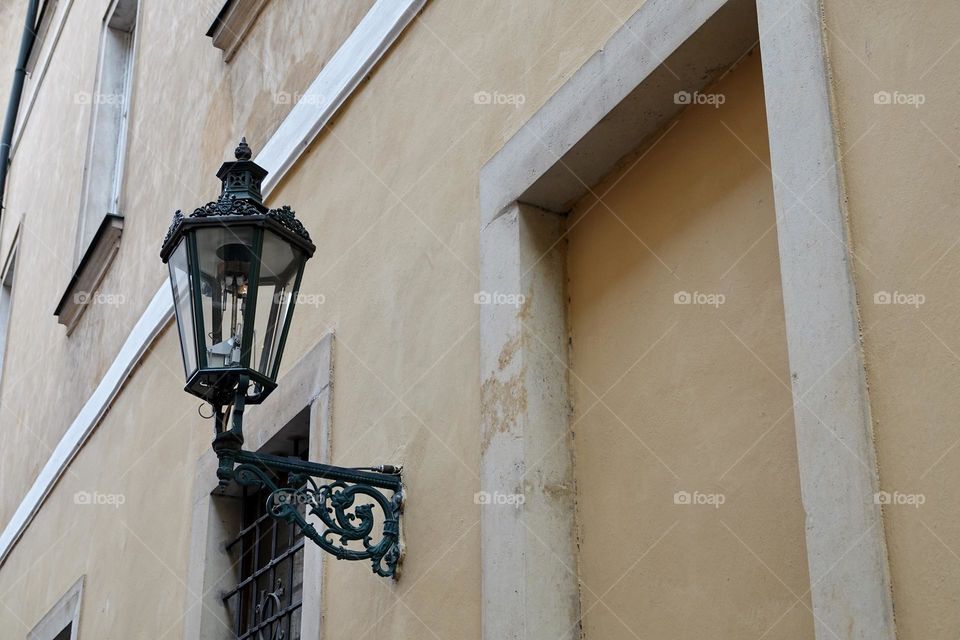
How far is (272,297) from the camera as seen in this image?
4.02 metres

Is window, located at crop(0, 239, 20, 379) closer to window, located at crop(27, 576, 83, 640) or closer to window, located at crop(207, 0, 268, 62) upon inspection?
window, located at crop(27, 576, 83, 640)

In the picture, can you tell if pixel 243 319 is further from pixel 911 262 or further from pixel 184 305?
pixel 911 262

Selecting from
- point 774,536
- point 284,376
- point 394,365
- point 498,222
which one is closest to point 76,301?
point 284,376

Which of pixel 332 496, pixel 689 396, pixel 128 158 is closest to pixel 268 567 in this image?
pixel 332 496

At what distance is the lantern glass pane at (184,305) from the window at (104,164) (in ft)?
15.0

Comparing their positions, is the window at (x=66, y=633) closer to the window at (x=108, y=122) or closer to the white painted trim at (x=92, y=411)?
the white painted trim at (x=92, y=411)

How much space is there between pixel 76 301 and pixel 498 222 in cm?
567

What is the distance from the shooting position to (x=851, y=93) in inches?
117

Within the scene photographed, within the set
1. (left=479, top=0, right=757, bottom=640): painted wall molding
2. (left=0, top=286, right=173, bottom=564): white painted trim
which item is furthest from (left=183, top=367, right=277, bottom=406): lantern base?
(left=0, top=286, right=173, bottom=564): white painted trim

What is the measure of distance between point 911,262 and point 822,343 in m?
0.23

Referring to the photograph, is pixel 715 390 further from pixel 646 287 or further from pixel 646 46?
pixel 646 46

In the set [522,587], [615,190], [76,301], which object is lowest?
[522,587]

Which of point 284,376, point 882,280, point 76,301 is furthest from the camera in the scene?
point 76,301

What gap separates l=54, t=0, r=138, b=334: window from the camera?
8.75 metres
